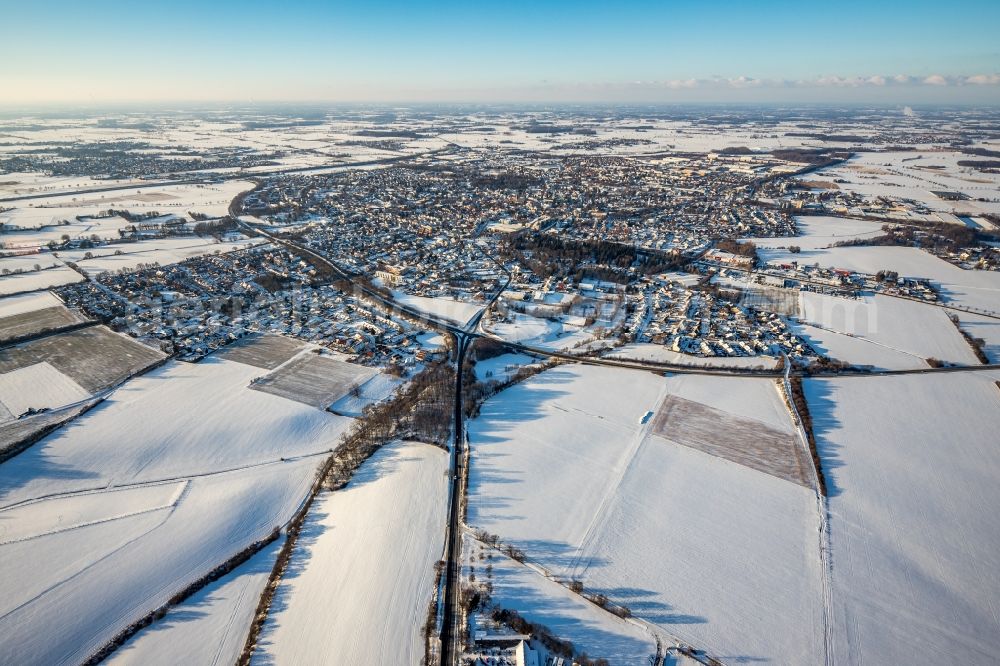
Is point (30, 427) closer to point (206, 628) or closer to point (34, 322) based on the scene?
point (34, 322)

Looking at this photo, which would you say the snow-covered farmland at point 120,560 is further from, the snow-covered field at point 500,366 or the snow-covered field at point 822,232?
the snow-covered field at point 822,232

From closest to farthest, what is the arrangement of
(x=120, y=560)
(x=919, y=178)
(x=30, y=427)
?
(x=120, y=560) < (x=30, y=427) < (x=919, y=178)

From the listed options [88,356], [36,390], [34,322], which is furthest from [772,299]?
[34,322]

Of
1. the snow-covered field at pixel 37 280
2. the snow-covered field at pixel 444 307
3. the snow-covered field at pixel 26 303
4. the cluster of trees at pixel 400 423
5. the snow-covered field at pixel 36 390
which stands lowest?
the cluster of trees at pixel 400 423

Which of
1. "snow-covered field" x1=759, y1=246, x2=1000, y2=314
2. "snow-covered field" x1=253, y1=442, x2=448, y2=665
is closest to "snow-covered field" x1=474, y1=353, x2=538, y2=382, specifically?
"snow-covered field" x1=253, y1=442, x2=448, y2=665

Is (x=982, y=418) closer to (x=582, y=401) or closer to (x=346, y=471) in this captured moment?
(x=582, y=401)

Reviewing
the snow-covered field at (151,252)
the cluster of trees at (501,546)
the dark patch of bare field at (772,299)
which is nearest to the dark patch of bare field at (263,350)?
the cluster of trees at (501,546)

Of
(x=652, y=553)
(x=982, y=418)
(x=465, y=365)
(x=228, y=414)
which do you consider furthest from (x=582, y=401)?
(x=982, y=418)
